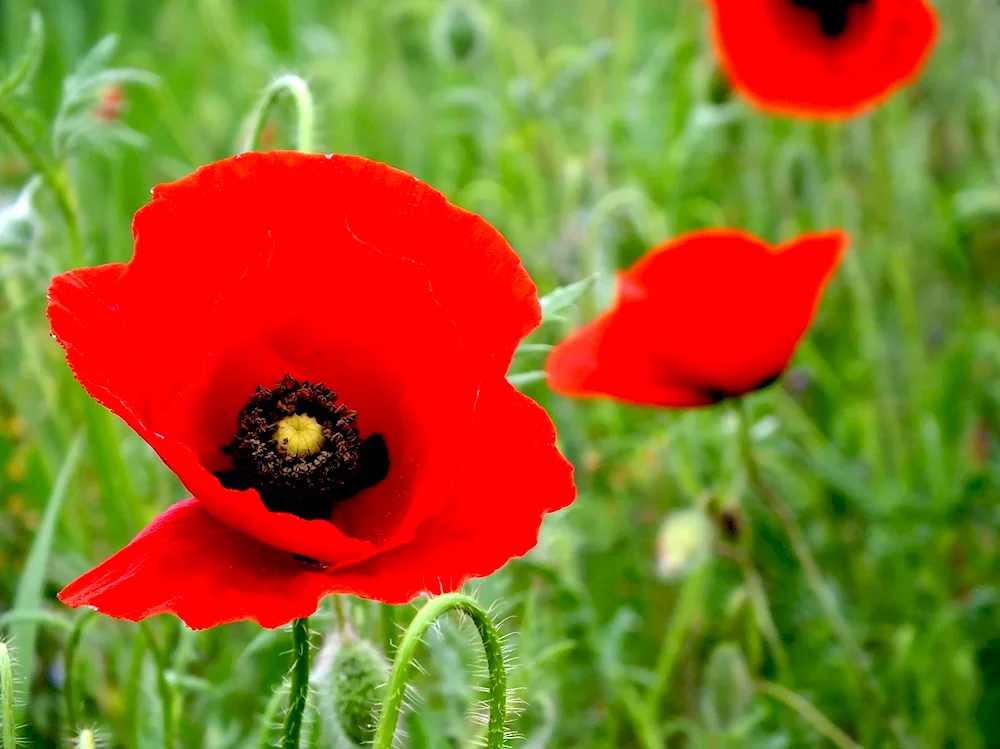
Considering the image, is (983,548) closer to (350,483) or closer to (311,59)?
(350,483)

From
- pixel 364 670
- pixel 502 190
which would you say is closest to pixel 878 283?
pixel 502 190

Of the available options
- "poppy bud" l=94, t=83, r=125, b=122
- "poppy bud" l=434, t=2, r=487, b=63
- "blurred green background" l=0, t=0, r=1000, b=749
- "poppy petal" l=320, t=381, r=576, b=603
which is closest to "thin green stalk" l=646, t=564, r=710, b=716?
"blurred green background" l=0, t=0, r=1000, b=749

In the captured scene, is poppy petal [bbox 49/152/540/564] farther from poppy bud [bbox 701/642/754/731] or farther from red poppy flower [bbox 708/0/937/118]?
red poppy flower [bbox 708/0/937/118]

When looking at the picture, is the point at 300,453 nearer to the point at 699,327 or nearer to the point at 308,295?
the point at 308,295

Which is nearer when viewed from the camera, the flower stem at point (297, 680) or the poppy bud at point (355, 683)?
the flower stem at point (297, 680)

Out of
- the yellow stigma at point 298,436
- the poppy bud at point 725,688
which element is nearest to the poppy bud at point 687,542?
the poppy bud at point 725,688

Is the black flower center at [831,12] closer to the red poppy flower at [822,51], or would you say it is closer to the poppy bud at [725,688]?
the red poppy flower at [822,51]
